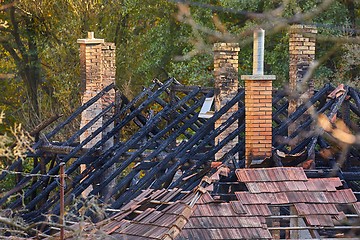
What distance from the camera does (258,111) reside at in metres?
18.5

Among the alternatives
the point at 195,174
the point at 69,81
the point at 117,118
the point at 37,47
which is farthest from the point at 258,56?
the point at 37,47

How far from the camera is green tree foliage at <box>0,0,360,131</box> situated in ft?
106

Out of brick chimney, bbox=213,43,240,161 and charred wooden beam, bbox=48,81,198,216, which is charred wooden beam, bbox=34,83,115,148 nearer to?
charred wooden beam, bbox=48,81,198,216

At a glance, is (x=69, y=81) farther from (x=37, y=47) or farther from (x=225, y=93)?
(x=225, y=93)

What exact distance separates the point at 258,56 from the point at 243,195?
329cm

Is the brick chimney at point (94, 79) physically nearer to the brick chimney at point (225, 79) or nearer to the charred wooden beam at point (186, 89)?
the charred wooden beam at point (186, 89)

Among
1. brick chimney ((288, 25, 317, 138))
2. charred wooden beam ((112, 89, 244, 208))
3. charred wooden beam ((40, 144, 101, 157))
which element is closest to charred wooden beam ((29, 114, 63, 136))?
charred wooden beam ((40, 144, 101, 157))

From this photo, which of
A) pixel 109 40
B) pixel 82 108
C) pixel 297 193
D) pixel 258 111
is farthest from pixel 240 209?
pixel 109 40

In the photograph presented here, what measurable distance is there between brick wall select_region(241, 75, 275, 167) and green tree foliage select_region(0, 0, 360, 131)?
1227 cm

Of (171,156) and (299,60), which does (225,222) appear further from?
(299,60)

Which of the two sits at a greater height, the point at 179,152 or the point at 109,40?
the point at 109,40

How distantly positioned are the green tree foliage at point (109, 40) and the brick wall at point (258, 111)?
12.3 meters

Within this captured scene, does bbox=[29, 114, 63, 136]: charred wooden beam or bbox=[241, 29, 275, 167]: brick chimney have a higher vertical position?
bbox=[241, 29, 275, 167]: brick chimney

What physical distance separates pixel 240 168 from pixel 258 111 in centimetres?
131
